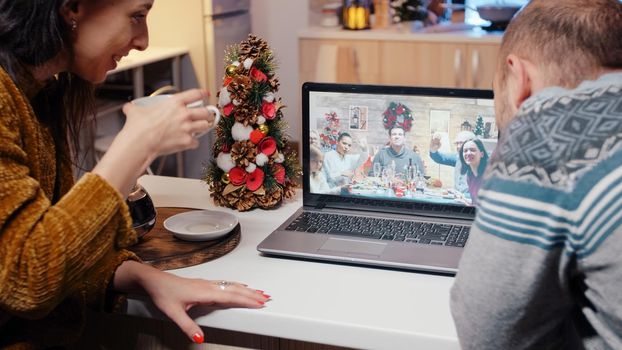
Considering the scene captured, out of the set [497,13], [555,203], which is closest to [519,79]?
[555,203]

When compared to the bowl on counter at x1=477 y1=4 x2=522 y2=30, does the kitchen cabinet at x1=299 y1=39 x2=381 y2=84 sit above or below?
below

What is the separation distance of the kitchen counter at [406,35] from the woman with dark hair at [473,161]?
7.71 feet

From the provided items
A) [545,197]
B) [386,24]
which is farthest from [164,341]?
[386,24]

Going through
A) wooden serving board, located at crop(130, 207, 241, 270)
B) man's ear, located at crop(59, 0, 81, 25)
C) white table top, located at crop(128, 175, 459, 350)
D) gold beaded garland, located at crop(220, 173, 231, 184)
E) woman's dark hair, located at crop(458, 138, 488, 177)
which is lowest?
white table top, located at crop(128, 175, 459, 350)

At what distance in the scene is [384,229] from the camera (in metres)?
1.56

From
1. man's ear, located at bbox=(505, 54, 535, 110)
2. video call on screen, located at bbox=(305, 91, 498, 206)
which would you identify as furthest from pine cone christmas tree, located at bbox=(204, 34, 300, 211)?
man's ear, located at bbox=(505, 54, 535, 110)

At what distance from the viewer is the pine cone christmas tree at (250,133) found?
1717mm

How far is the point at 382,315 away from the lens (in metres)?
1.22

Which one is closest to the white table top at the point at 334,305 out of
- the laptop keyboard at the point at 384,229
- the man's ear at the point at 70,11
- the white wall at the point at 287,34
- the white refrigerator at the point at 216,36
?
the laptop keyboard at the point at 384,229

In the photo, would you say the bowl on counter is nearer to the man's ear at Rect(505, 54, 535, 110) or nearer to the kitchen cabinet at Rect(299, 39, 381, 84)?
the kitchen cabinet at Rect(299, 39, 381, 84)

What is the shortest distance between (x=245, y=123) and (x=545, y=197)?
0.98m

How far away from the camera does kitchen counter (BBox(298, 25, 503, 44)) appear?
3815 millimetres

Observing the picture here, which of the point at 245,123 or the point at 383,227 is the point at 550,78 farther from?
the point at 245,123

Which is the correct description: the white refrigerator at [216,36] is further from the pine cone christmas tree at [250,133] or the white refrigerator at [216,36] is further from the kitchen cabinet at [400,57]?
the pine cone christmas tree at [250,133]
